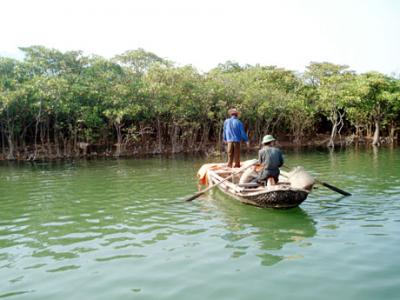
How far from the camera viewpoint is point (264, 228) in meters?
7.45

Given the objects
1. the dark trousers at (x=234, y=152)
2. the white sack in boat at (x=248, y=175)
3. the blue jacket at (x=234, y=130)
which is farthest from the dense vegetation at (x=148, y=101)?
the white sack in boat at (x=248, y=175)

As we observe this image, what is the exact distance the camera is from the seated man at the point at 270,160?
8898 millimetres

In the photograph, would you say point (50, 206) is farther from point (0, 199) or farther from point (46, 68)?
point (46, 68)

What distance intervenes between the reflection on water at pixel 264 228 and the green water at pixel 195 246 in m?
0.02

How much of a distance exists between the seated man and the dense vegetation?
52.7ft

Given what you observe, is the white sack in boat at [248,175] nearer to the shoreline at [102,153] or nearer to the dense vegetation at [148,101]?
the shoreline at [102,153]

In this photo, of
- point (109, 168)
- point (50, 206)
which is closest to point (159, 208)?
point (50, 206)

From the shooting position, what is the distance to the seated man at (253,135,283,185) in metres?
8.90

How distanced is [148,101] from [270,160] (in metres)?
17.7

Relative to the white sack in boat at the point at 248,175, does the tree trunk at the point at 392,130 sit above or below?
above

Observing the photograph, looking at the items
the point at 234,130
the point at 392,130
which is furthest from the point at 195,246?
the point at 392,130

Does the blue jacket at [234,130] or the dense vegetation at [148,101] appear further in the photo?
the dense vegetation at [148,101]

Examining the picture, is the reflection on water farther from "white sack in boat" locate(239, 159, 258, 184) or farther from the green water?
"white sack in boat" locate(239, 159, 258, 184)

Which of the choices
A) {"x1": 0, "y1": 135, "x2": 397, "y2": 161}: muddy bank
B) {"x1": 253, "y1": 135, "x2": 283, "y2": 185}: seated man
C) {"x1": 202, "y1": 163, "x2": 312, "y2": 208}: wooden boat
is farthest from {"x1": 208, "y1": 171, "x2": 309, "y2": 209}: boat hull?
{"x1": 0, "y1": 135, "x2": 397, "y2": 161}: muddy bank
